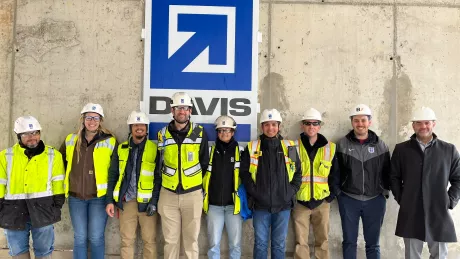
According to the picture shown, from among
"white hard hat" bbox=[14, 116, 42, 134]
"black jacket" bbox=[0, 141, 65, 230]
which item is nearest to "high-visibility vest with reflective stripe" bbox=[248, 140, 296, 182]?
"black jacket" bbox=[0, 141, 65, 230]

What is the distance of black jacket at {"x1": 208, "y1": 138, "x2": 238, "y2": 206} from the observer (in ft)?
13.0

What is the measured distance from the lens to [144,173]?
3.96m

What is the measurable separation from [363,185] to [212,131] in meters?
1.88

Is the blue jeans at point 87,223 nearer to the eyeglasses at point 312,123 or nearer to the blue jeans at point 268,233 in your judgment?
the blue jeans at point 268,233

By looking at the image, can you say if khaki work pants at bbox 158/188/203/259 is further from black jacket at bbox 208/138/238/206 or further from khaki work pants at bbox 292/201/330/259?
khaki work pants at bbox 292/201/330/259

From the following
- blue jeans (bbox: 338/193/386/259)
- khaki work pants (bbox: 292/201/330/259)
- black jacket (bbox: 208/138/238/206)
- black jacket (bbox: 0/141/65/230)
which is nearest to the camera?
black jacket (bbox: 0/141/65/230)

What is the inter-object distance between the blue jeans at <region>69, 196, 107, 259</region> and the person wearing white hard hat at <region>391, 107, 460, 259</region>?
3.24m

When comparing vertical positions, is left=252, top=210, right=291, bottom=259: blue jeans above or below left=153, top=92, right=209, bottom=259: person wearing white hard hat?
below

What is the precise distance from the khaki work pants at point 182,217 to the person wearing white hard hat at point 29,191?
107cm

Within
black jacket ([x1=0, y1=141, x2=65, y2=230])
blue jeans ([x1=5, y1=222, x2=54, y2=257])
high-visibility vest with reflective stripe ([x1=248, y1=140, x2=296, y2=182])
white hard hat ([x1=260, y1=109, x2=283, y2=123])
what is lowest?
blue jeans ([x1=5, y1=222, x2=54, y2=257])

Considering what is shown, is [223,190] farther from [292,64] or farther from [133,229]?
[292,64]

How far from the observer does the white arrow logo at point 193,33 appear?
455cm

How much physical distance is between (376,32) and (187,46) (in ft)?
8.02

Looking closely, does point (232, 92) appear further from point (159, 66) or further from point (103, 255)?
point (103, 255)
